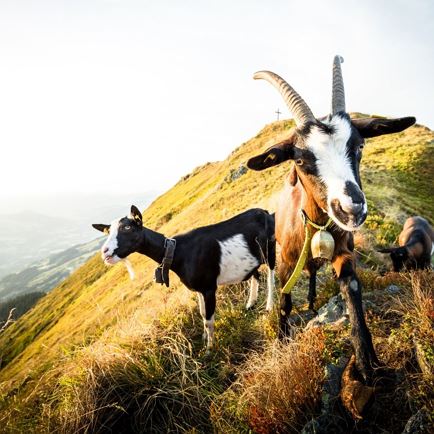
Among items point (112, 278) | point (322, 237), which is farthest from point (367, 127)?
point (112, 278)

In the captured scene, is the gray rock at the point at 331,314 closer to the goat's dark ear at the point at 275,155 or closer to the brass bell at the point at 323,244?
the brass bell at the point at 323,244

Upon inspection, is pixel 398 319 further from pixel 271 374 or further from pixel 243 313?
pixel 243 313

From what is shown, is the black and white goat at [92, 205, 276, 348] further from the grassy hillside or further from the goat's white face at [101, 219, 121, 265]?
the grassy hillside

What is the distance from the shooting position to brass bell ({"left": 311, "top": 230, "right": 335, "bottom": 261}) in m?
4.07

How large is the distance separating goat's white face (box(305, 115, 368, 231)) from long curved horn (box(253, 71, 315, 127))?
24cm

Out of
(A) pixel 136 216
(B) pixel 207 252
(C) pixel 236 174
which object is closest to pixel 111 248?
(A) pixel 136 216

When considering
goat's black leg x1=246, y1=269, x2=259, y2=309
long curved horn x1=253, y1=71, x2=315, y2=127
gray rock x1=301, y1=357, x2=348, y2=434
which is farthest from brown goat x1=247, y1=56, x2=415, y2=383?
goat's black leg x1=246, y1=269, x2=259, y2=309

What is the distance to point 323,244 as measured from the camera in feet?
13.4

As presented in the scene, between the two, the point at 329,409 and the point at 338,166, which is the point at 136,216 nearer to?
the point at 338,166

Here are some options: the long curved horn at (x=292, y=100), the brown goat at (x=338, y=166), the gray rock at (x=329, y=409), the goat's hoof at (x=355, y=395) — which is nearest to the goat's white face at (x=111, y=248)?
the brown goat at (x=338, y=166)

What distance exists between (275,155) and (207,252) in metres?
3.69

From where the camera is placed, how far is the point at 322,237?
4.07m

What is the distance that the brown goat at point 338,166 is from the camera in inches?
130

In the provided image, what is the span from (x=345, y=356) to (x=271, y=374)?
99cm
